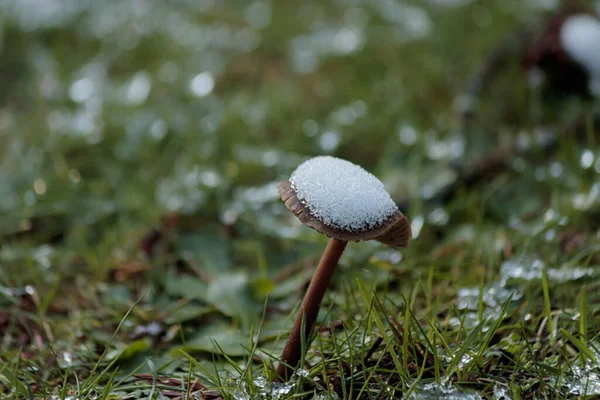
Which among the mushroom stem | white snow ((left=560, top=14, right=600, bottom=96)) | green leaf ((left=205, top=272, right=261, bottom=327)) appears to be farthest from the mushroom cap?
white snow ((left=560, top=14, right=600, bottom=96))

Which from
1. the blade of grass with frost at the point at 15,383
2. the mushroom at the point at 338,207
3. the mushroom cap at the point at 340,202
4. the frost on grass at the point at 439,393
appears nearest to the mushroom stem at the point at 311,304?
the mushroom at the point at 338,207

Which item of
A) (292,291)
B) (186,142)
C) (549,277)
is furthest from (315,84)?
(549,277)

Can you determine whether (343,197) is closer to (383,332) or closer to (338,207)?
(338,207)

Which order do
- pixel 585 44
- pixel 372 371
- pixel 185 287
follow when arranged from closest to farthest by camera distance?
pixel 372 371 < pixel 185 287 < pixel 585 44

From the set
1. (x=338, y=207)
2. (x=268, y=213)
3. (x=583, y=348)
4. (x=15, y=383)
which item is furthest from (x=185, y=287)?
(x=583, y=348)

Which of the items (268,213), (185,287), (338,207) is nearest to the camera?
(338,207)

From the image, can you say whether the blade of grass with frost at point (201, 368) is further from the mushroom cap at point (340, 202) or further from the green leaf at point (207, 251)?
the green leaf at point (207, 251)

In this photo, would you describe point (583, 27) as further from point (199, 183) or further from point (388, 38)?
point (199, 183)
